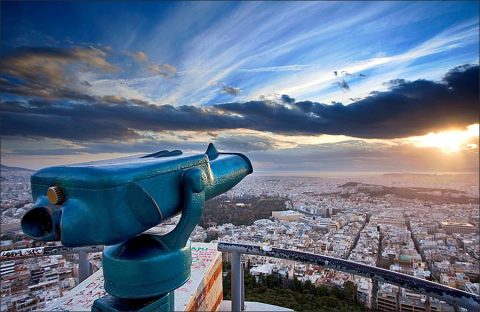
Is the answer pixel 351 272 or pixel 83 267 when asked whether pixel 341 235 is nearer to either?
pixel 351 272

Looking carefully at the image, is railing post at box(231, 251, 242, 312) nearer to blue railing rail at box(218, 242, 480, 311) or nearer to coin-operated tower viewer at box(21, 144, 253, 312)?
blue railing rail at box(218, 242, 480, 311)

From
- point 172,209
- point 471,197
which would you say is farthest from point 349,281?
point 471,197

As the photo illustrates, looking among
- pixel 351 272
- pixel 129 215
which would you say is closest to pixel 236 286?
pixel 351 272

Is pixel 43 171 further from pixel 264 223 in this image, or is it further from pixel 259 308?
pixel 264 223

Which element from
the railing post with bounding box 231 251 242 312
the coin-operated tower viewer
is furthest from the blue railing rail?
the coin-operated tower viewer

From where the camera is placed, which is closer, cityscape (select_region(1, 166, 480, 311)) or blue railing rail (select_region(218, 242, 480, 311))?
blue railing rail (select_region(218, 242, 480, 311))

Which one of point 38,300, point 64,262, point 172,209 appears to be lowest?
point 38,300
